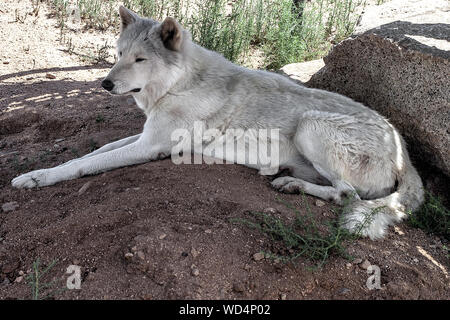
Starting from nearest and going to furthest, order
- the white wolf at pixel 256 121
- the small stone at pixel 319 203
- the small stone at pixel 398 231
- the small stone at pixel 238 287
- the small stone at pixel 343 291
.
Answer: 1. the small stone at pixel 238 287
2. the small stone at pixel 343 291
3. the small stone at pixel 398 231
4. the small stone at pixel 319 203
5. the white wolf at pixel 256 121

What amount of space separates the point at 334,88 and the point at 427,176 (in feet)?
4.90

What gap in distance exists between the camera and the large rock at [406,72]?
406 centimetres

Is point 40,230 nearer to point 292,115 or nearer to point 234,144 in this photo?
point 234,144

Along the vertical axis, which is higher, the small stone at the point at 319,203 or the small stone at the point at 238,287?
the small stone at the point at 319,203

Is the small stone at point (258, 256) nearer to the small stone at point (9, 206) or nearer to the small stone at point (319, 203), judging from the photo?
the small stone at point (319, 203)

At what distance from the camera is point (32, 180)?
4047 mm

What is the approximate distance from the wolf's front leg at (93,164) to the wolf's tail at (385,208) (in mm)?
1893

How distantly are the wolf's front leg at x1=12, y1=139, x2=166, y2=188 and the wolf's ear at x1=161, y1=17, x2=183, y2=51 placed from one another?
949mm

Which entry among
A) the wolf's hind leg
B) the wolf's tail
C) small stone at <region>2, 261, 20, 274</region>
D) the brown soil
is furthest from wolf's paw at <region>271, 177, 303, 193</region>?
small stone at <region>2, 261, 20, 274</region>

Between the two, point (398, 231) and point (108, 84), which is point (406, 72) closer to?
point (398, 231)

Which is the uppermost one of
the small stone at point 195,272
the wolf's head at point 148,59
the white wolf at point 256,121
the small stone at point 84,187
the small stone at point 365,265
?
the wolf's head at point 148,59

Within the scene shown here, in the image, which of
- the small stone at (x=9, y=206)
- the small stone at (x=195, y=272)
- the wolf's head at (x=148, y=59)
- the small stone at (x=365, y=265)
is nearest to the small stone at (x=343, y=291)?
the small stone at (x=365, y=265)

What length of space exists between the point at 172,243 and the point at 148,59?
1871mm

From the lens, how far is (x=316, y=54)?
7.53 m
